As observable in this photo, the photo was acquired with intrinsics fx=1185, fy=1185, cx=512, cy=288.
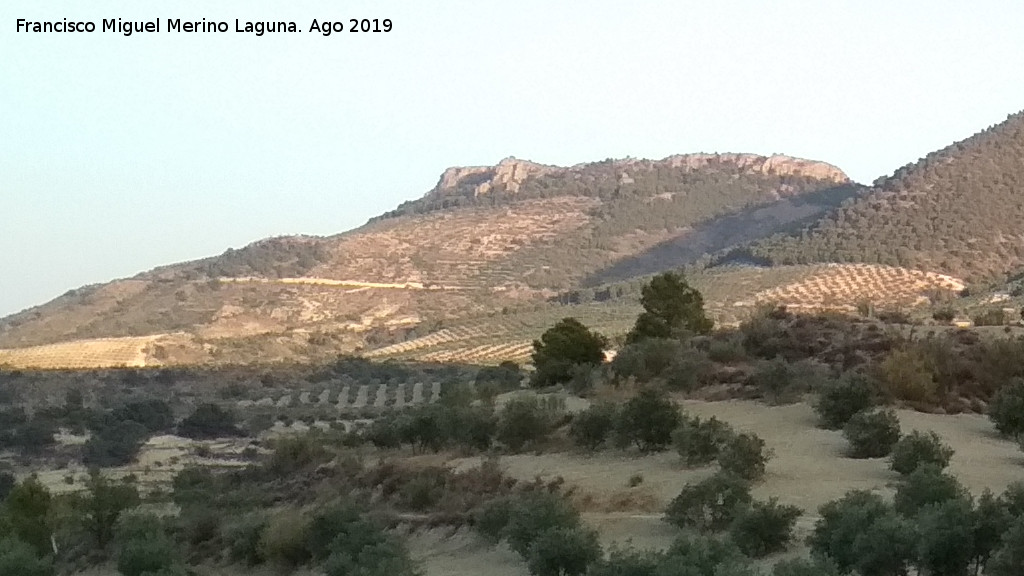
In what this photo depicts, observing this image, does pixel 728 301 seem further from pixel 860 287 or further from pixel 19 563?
pixel 19 563

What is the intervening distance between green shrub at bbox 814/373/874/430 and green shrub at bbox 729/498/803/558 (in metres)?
8.51

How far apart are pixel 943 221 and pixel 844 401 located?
6345 cm

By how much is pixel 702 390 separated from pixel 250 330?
80.1m

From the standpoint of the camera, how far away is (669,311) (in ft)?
127

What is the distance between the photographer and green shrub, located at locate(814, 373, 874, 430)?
22078 mm

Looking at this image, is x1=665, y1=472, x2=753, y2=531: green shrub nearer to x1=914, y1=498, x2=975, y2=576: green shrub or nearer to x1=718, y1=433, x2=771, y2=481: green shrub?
x1=718, y1=433, x2=771, y2=481: green shrub

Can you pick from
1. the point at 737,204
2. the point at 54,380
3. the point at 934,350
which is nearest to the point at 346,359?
the point at 54,380

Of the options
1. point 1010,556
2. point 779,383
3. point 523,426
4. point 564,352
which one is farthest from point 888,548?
point 564,352

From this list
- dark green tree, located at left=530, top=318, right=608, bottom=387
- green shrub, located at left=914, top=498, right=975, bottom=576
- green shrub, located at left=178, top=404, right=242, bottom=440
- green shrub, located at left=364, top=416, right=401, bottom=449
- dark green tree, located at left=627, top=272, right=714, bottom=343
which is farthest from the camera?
green shrub, located at left=178, top=404, right=242, bottom=440

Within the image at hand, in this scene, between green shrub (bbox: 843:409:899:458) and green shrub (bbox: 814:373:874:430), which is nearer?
green shrub (bbox: 843:409:899:458)

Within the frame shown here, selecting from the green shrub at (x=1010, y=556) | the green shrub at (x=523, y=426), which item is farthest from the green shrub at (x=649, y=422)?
the green shrub at (x=1010, y=556)

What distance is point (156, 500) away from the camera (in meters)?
29.2

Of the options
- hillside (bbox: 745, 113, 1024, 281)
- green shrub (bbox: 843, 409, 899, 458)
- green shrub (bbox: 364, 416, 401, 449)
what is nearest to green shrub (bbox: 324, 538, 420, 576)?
green shrub (bbox: 843, 409, 899, 458)

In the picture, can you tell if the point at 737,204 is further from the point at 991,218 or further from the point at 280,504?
the point at 280,504
